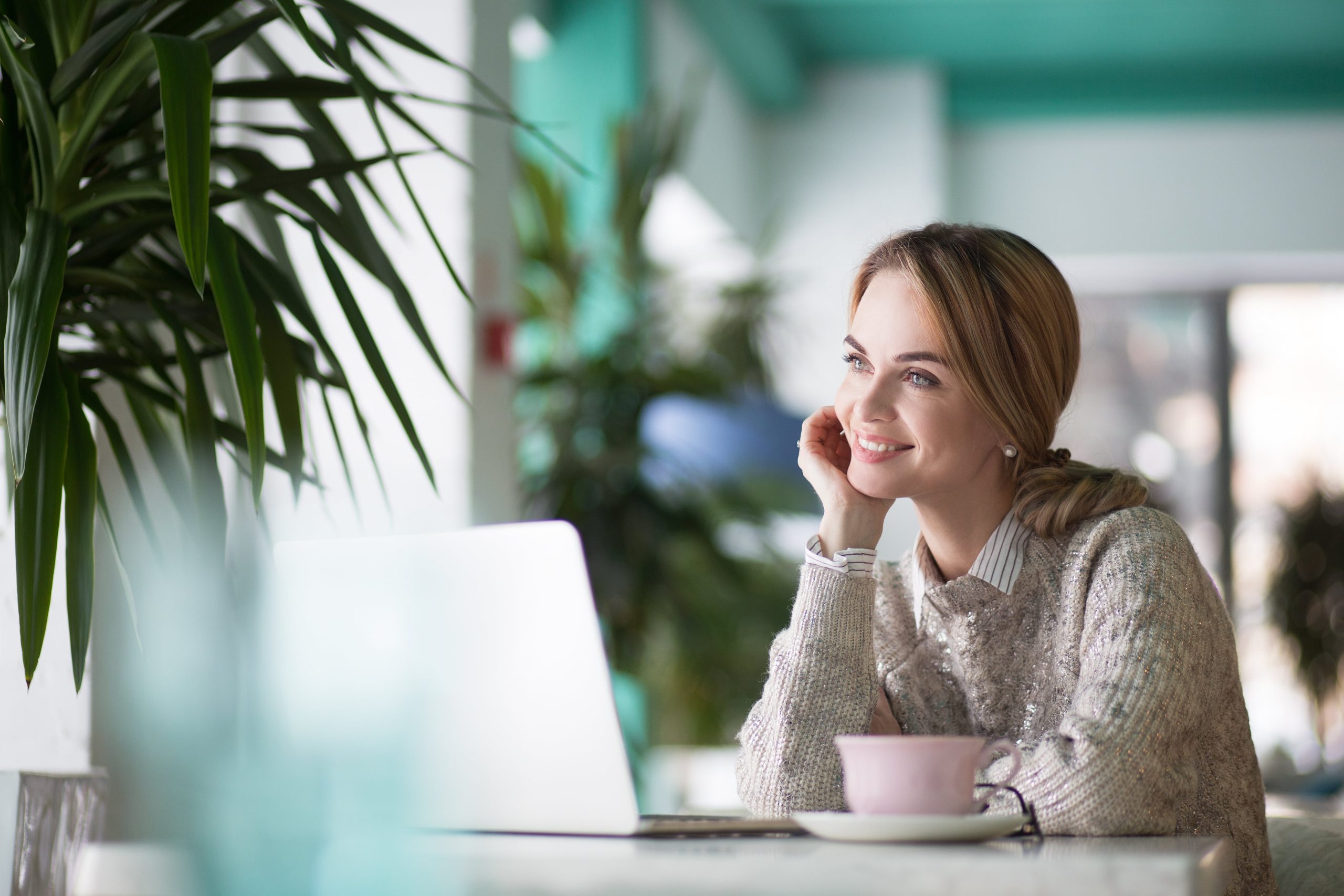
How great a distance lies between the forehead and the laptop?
497mm

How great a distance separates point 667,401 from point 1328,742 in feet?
15.6

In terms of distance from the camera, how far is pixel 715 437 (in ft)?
11.0

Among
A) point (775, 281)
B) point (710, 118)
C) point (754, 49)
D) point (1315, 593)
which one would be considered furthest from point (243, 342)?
point (1315, 593)

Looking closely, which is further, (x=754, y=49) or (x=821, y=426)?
(x=754, y=49)

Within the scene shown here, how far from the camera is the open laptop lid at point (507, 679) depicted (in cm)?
91

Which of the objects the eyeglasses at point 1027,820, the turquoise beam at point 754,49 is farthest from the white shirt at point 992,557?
the turquoise beam at point 754,49

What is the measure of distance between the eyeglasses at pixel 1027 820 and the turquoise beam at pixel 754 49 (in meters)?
4.99

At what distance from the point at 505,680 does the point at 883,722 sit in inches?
19.6

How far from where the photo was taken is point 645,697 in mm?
4535

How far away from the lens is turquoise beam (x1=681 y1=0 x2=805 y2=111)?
5.75 m

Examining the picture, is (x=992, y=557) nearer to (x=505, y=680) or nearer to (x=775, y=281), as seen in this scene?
(x=505, y=680)

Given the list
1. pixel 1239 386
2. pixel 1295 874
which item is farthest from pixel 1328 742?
pixel 1295 874

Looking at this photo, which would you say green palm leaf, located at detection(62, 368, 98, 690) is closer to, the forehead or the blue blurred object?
the forehead

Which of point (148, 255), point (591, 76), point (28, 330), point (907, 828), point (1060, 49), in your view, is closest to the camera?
point (907, 828)
